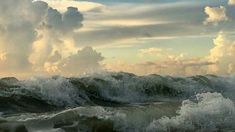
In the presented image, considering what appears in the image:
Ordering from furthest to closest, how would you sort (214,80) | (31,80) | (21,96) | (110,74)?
(214,80) → (110,74) → (31,80) → (21,96)

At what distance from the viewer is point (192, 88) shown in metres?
29.7

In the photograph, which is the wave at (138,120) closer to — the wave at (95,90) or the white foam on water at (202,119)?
the white foam on water at (202,119)

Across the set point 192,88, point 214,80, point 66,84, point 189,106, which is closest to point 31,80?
point 66,84

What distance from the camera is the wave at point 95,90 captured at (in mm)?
19812

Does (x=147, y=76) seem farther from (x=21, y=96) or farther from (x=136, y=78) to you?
(x=21, y=96)

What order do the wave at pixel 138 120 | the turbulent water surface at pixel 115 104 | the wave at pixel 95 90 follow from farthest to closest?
the wave at pixel 95 90 < the turbulent water surface at pixel 115 104 < the wave at pixel 138 120

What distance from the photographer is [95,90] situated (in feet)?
79.7

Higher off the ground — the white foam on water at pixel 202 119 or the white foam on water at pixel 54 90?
the white foam on water at pixel 54 90

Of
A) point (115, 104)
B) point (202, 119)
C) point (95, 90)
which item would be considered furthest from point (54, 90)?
point (202, 119)

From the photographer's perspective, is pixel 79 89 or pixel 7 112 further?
pixel 79 89

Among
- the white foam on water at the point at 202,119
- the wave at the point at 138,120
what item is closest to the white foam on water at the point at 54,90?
the wave at the point at 138,120

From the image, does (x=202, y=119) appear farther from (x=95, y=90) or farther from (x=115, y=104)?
(x=95, y=90)

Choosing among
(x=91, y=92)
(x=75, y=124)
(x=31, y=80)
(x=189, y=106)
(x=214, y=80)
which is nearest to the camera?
(x=75, y=124)

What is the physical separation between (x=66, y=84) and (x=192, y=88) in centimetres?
968
